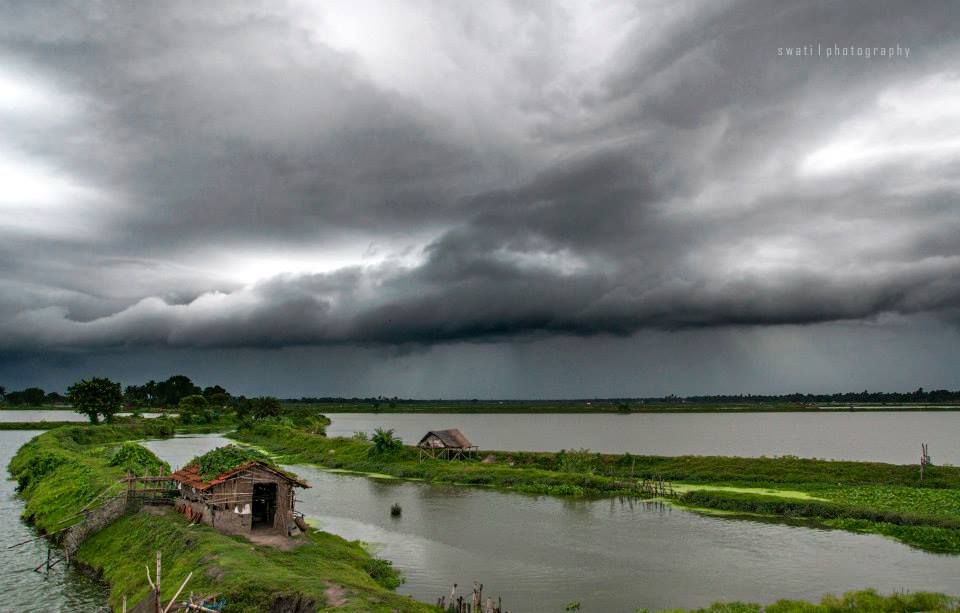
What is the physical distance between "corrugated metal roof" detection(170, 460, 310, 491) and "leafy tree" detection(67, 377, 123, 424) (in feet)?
287

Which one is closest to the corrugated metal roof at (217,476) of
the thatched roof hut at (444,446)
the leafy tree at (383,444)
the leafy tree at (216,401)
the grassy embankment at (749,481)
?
the grassy embankment at (749,481)

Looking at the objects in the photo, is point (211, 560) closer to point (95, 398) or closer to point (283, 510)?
point (283, 510)

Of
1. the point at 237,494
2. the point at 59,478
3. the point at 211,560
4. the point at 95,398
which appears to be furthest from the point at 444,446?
the point at 95,398

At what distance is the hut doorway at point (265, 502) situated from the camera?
36.6 metres

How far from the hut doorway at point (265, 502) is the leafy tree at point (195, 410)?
11448cm

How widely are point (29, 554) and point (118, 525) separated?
5558mm

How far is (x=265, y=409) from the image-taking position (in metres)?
143

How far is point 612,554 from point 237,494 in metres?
21.6

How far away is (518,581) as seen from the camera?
3186 centimetres

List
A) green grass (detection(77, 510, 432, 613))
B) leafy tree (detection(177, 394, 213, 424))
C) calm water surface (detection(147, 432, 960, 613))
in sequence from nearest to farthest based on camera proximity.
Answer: green grass (detection(77, 510, 432, 613)) → calm water surface (detection(147, 432, 960, 613)) → leafy tree (detection(177, 394, 213, 424))

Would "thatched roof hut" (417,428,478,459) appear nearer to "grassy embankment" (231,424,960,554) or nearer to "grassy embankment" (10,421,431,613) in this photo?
"grassy embankment" (231,424,960,554)

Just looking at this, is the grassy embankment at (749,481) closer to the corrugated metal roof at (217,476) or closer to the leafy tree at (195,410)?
the corrugated metal roof at (217,476)

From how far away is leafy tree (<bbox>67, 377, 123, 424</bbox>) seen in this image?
362 feet

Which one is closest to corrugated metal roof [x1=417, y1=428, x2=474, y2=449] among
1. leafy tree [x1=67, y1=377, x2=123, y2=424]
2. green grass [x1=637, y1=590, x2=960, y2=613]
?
green grass [x1=637, y1=590, x2=960, y2=613]
